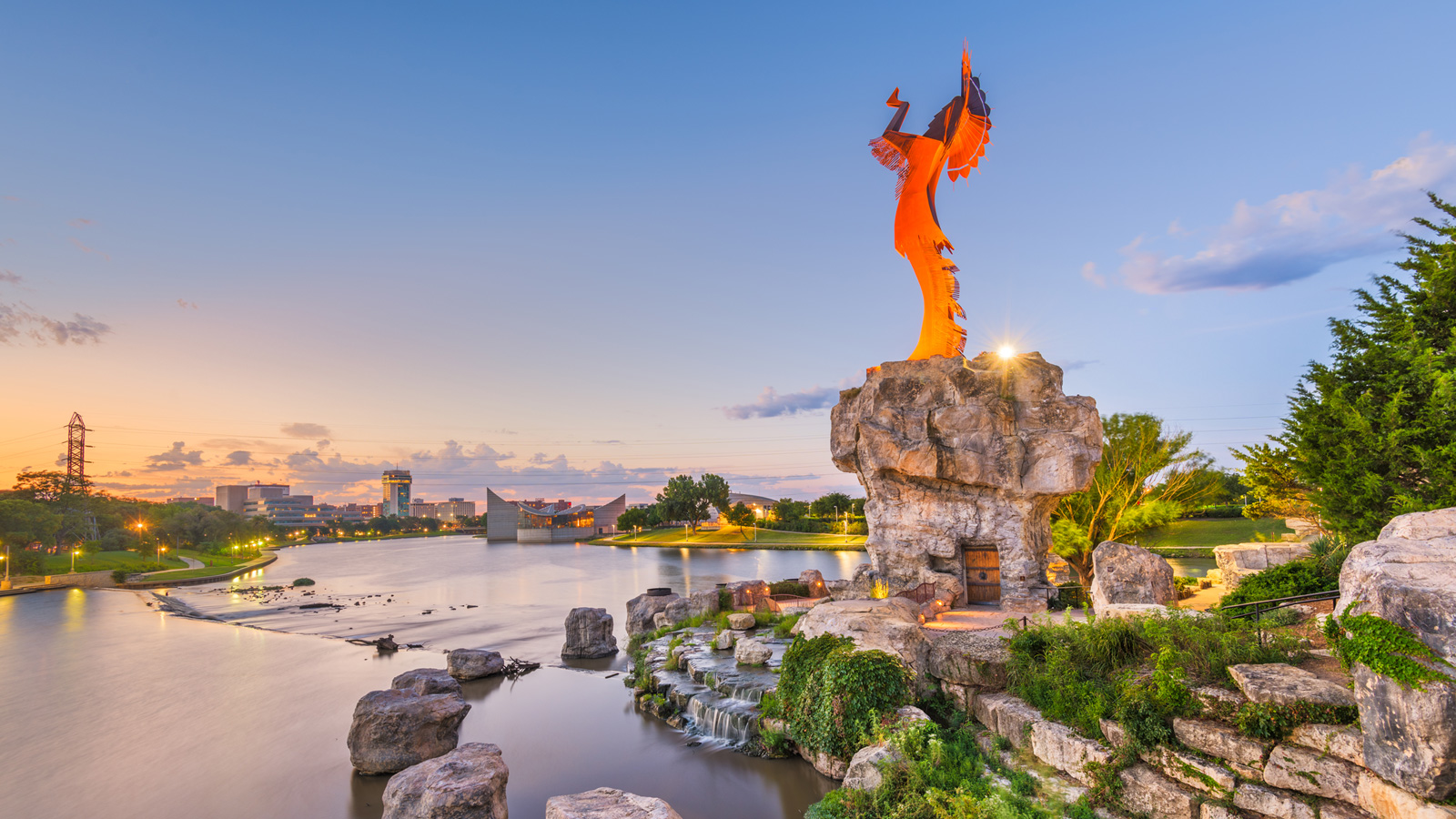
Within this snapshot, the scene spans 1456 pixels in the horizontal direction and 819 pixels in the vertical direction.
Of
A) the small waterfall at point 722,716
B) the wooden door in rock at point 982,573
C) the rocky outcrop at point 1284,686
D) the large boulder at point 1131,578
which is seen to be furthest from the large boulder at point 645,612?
the rocky outcrop at point 1284,686

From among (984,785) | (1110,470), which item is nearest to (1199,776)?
(984,785)

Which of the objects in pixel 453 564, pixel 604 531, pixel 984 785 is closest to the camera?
pixel 984 785

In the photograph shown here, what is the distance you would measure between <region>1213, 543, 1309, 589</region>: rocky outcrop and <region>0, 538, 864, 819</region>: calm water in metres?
16.4

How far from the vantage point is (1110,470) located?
30.0 meters

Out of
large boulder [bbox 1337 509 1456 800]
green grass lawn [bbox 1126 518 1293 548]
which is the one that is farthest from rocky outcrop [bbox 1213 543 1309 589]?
green grass lawn [bbox 1126 518 1293 548]

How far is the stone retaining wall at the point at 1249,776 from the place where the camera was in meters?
6.58

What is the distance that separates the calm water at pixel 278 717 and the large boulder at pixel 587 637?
655 millimetres

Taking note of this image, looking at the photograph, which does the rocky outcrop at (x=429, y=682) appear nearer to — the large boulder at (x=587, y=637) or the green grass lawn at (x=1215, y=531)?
the large boulder at (x=587, y=637)

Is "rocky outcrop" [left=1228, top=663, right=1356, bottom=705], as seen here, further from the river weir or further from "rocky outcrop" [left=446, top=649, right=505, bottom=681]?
"rocky outcrop" [left=446, top=649, right=505, bottom=681]

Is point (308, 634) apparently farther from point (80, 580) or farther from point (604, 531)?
point (604, 531)

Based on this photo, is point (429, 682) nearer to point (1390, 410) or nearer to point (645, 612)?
point (645, 612)

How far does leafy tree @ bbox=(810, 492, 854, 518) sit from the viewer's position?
101812 mm

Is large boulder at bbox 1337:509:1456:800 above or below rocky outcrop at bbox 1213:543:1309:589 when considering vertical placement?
above

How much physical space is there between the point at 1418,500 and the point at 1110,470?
16.8 meters
